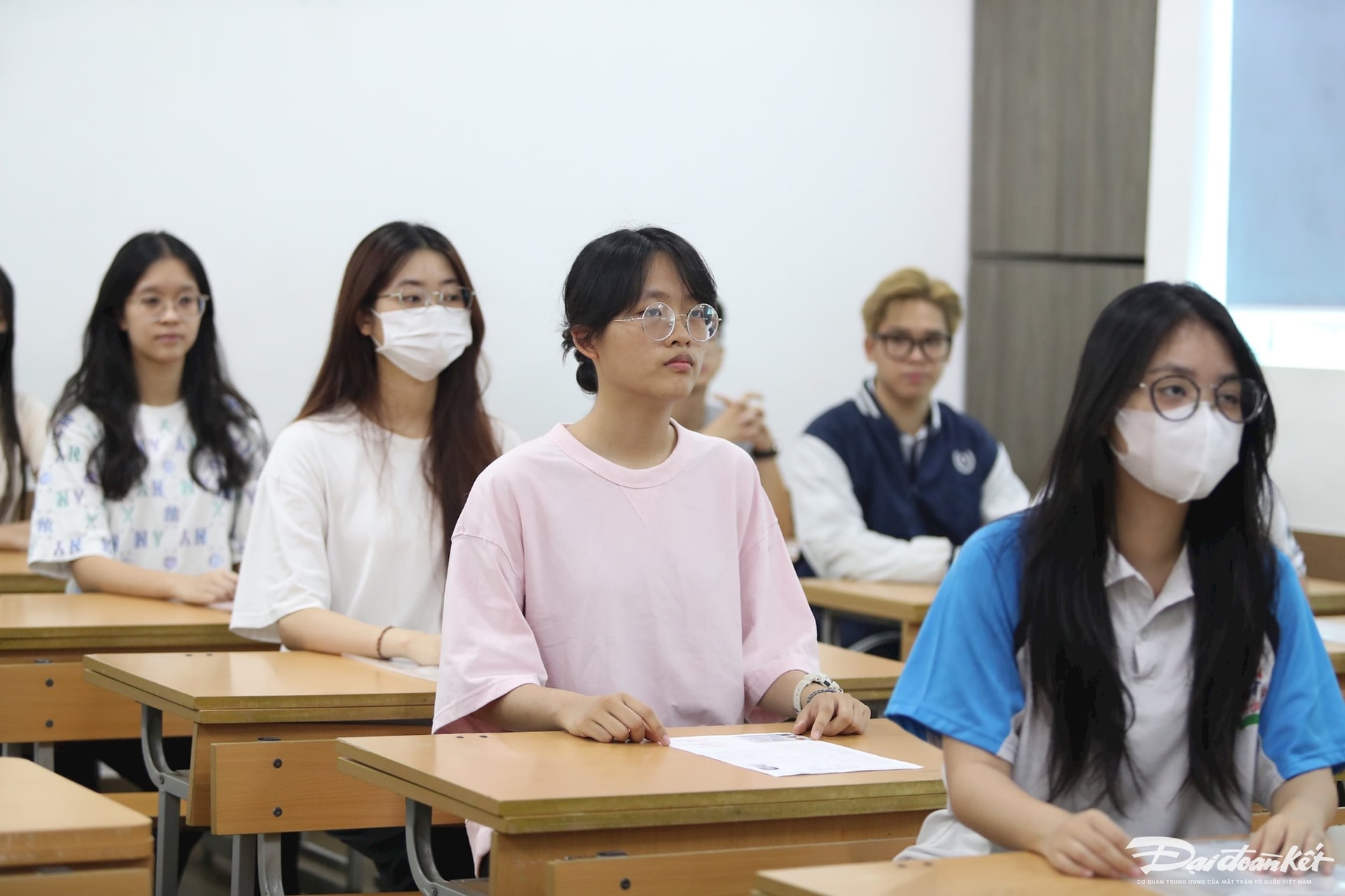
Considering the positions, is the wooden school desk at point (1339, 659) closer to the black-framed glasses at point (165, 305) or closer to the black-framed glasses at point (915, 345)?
the black-framed glasses at point (915, 345)

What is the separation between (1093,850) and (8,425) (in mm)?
3598

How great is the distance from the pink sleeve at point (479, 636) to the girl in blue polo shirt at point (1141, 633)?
0.65m

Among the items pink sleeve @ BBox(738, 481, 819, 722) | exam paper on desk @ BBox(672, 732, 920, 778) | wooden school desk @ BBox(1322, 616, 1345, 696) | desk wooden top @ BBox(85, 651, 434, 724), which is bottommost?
wooden school desk @ BBox(1322, 616, 1345, 696)

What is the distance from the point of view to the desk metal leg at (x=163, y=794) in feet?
7.95

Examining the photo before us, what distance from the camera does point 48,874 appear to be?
152 cm

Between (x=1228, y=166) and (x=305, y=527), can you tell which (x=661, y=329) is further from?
(x=1228, y=166)

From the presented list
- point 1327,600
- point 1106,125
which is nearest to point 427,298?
point 1327,600

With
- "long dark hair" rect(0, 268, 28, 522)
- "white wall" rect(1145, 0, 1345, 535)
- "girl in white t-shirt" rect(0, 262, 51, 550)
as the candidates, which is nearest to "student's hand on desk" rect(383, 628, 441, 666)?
"girl in white t-shirt" rect(0, 262, 51, 550)

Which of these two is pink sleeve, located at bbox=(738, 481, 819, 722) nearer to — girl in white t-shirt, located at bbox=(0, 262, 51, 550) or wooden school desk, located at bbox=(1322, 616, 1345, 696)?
wooden school desk, located at bbox=(1322, 616, 1345, 696)

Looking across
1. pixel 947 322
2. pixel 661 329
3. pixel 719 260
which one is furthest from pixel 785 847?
pixel 719 260

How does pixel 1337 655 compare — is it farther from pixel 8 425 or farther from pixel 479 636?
pixel 8 425

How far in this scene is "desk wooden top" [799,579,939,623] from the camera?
348 centimetres

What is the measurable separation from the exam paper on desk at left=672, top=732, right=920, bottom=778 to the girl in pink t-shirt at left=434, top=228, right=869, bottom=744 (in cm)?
7

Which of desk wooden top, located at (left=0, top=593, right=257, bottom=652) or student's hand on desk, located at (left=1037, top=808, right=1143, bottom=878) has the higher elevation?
student's hand on desk, located at (left=1037, top=808, right=1143, bottom=878)
